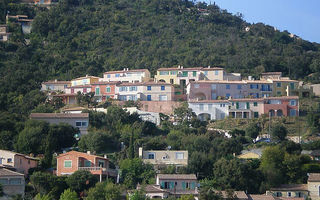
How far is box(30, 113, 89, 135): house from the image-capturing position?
7241 centimetres

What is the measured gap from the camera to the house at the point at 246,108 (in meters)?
79.1

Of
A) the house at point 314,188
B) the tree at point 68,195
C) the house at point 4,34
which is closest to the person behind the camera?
the tree at point 68,195

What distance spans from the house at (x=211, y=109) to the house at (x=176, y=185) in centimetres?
2002

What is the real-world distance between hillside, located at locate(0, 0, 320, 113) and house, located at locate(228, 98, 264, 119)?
1325cm

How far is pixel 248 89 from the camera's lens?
3349 inches

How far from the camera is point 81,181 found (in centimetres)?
5791

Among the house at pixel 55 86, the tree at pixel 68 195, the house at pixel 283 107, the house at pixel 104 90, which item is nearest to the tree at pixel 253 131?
the house at pixel 283 107

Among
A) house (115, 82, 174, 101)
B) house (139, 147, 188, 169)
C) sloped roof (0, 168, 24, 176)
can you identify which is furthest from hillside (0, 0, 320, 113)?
sloped roof (0, 168, 24, 176)

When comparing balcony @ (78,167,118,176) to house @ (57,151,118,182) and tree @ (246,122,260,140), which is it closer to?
house @ (57,151,118,182)

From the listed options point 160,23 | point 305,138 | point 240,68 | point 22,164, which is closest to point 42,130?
point 22,164

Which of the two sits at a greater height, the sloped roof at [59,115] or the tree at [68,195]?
the sloped roof at [59,115]

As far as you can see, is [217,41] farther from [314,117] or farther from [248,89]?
[314,117]

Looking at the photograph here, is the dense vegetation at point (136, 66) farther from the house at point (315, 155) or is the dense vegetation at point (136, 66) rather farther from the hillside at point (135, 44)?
the house at point (315, 155)

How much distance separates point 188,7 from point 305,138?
55031 mm
